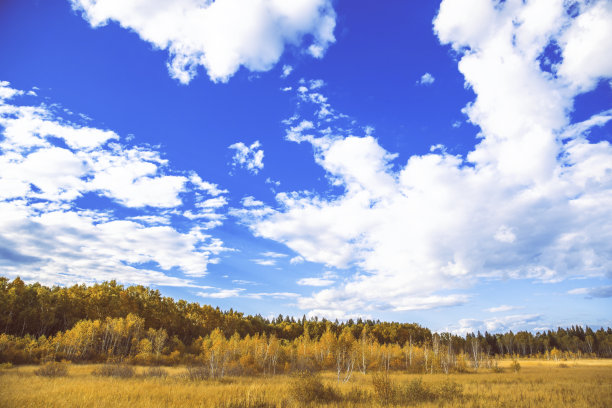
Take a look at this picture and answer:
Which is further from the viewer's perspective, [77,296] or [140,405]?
[77,296]

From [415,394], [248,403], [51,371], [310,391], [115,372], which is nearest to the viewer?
[248,403]

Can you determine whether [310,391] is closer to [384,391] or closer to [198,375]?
[384,391]

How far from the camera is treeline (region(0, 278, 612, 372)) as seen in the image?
4966 centimetres

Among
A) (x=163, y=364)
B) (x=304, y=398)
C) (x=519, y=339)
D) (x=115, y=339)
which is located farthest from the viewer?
(x=519, y=339)

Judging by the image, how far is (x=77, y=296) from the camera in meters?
70.8

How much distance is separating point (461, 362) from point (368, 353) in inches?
856

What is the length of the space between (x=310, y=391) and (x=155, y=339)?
5470cm

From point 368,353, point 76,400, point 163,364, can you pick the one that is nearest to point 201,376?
point 76,400

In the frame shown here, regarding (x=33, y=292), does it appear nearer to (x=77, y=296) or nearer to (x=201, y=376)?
(x=77, y=296)

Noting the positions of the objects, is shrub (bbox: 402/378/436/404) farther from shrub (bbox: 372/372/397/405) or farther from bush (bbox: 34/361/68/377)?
bush (bbox: 34/361/68/377)

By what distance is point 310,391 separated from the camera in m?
18.0

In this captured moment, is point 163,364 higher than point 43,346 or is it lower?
lower

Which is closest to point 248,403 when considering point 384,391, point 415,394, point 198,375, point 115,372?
point 384,391

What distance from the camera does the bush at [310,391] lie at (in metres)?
17.7
